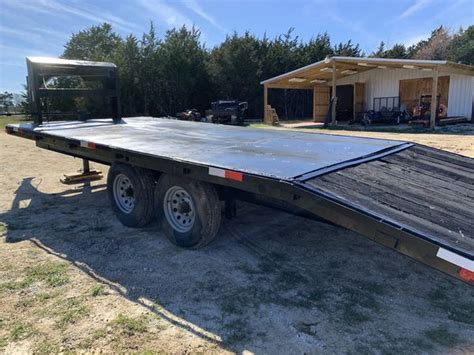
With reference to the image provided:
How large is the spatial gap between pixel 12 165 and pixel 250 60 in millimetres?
21763

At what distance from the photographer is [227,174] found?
3.38 meters

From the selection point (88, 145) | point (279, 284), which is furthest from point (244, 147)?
point (88, 145)

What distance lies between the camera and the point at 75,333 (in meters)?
2.85

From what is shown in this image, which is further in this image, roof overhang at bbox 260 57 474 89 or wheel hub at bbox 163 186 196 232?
roof overhang at bbox 260 57 474 89

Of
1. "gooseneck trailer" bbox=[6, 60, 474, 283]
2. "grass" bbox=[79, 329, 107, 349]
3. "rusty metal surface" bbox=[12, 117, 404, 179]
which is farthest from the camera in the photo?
"rusty metal surface" bbox=[12, 117, 404, 179]

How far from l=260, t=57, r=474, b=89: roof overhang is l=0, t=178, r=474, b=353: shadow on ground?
48.9ft

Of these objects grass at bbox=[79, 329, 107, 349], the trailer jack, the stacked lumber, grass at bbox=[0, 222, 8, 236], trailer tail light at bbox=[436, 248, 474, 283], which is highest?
the stacked lumber

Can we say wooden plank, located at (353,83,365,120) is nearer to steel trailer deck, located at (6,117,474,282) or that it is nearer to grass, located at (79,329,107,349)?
steel trailer deck, located at (6,117,474,282)

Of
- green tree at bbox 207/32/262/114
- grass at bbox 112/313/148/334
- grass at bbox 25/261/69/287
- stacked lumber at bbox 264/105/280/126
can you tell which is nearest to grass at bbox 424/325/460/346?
grass at bbox 112/313/148/334

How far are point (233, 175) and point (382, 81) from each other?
21.6m

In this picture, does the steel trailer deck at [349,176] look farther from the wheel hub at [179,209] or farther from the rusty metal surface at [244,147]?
the wheel hub at [179,209]

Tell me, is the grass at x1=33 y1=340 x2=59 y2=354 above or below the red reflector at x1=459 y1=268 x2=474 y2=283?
below

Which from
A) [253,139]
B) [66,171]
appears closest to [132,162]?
[253,139]

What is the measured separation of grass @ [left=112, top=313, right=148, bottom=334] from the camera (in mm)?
2873
